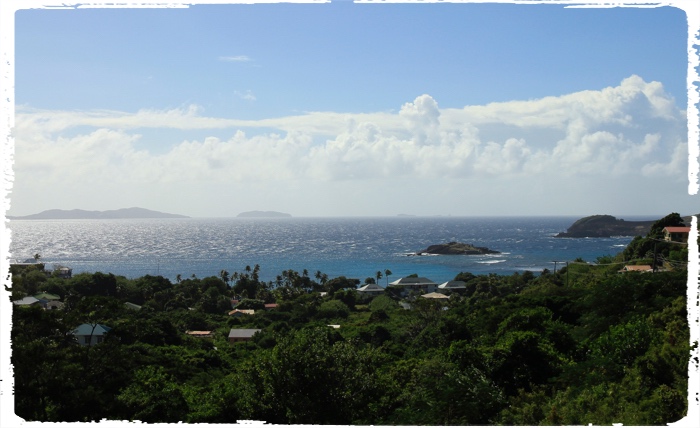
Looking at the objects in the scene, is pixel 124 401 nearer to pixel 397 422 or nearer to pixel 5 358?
pixel 5 358

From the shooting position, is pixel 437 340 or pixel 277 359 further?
pixel 437 340

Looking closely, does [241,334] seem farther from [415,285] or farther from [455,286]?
[415,285]

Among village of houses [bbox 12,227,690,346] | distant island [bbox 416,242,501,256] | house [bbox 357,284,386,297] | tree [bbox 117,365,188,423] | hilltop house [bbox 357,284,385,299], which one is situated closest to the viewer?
tree [bbox 117,365,188,423]

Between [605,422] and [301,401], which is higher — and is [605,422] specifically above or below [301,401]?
A: above

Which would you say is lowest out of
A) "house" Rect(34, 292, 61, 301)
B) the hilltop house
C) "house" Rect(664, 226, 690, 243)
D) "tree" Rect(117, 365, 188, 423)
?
the hilltop house

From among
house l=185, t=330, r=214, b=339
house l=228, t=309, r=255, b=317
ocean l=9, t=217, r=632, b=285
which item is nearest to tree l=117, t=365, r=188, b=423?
house l=185, t=330, r=214, b=339

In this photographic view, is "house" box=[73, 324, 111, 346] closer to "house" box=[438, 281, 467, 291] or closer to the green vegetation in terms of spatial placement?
the green vegetation

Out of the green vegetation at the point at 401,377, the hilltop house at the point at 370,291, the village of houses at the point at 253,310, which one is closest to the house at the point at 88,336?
the village of houses at the point at 253,310

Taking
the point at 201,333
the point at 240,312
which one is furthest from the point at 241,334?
the point at 240,312

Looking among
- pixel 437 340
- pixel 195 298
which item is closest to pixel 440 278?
pixel 195 298
